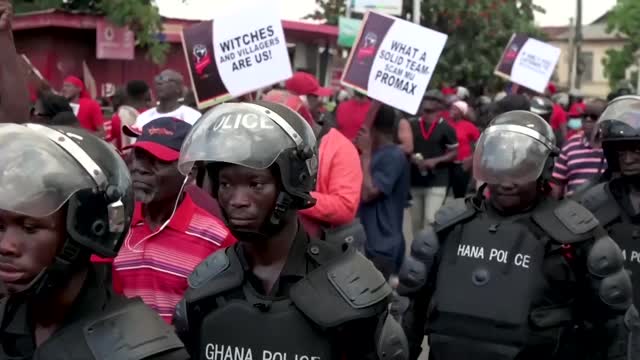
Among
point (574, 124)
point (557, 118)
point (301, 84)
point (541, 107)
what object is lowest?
point (557, 118)

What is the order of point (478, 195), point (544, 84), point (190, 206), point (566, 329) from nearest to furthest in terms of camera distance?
point (190, 206), point (566, 329), point (478, 195), point (544, 84)

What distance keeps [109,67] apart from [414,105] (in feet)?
68.5

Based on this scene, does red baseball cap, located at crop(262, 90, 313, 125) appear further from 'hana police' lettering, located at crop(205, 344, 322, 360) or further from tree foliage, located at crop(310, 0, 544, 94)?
tree foliage, located at crop(310, 0, 544, 94)

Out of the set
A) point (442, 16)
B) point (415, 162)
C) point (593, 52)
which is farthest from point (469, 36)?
point (593, 52)

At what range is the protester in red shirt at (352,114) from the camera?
9133 millimetres

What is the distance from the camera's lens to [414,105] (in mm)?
8797

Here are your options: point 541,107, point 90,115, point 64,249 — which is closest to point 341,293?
point 64,249

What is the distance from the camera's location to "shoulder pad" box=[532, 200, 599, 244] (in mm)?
4715

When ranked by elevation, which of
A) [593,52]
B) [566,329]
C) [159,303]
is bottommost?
[593,52]

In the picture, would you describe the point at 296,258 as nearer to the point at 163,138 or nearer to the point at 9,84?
the point at 163,138

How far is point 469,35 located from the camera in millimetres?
41719

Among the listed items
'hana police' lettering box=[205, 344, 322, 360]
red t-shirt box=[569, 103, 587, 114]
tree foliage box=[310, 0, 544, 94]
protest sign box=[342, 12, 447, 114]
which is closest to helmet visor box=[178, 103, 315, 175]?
'hana police' lettering box=[205, 344, 322, 360]

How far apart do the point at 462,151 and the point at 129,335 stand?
9957mm

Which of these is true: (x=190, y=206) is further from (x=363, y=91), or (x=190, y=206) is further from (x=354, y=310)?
(x=363, y=91)
